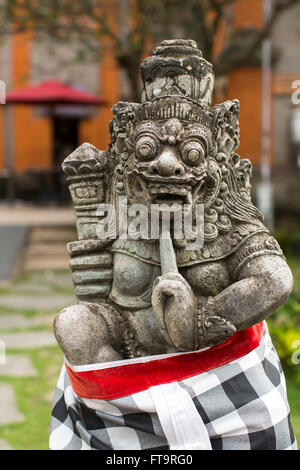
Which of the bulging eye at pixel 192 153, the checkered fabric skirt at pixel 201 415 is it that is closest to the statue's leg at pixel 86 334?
the checkered fabric skirt at pixel 201 415

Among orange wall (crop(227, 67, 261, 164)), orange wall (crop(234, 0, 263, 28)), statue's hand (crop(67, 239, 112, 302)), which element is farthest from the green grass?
orange wall (crop(234, 0, 263, 28))

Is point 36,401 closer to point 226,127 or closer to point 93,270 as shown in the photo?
point 93,270

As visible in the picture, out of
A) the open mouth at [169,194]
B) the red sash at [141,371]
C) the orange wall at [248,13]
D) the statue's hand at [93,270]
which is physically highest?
the orange wall at [248,13]

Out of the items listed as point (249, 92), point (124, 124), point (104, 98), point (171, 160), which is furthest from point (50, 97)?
point (171, 160)

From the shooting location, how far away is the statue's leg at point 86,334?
1.65m

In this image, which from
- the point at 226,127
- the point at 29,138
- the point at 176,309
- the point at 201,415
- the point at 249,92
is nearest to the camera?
the point at 176,309

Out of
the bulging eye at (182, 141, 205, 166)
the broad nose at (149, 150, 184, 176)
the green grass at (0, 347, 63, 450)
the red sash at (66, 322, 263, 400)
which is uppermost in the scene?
the bulging eye at (182, 141, 205, 166)

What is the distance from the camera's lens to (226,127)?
1.79 meters

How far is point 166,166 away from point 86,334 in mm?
545

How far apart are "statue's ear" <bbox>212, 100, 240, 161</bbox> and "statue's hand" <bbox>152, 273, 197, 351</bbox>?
0.46 meters

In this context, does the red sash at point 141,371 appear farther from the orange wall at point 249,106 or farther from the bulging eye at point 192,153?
the orange wall at point 249,106

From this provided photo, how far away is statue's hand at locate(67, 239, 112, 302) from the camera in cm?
186

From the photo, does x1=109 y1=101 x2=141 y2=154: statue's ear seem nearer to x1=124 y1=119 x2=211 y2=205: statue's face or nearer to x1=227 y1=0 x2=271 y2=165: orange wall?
x1=124 y1=119 x2=211 y2=205: statue's face

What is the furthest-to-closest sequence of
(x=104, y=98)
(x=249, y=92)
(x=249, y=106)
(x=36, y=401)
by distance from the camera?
1. (x=104, y=98)
2. (x=249, y=92)
3. (x=249, y=106)
4. (x=36, y=401)
